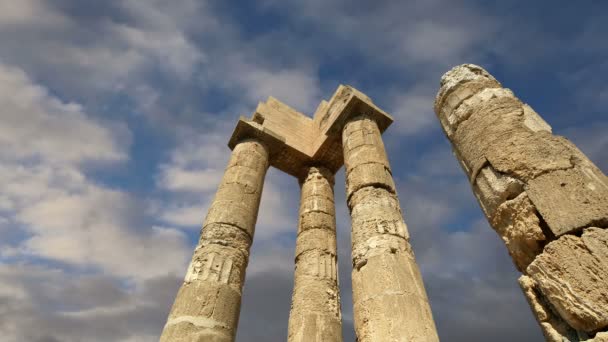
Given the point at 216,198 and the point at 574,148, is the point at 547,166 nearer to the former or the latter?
the point at 574,148

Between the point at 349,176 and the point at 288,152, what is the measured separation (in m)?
3.25

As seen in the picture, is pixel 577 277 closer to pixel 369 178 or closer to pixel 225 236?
pixel 369 178

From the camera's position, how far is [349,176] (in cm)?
726

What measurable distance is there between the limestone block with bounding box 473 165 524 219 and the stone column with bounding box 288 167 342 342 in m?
4.44

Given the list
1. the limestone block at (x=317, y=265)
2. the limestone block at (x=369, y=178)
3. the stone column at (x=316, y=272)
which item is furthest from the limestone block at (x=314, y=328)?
the limestone block at (x=369, y=178)

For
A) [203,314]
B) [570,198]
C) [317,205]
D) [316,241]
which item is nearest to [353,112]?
[317,205]

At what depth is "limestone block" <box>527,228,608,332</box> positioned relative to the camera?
220 cm

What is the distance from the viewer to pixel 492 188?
3219mm

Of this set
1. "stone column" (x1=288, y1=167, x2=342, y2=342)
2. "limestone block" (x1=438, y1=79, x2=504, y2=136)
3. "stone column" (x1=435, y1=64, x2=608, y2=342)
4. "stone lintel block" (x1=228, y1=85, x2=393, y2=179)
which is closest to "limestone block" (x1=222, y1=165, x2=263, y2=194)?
"stone lintel block" (x1=228, y1=85, x2=393, y2=179)

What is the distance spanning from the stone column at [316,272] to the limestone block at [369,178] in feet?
5.65

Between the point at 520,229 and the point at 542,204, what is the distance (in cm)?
27

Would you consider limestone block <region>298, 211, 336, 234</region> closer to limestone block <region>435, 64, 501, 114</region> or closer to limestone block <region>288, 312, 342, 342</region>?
limestone block <region>288, 312, 342, 342</region>

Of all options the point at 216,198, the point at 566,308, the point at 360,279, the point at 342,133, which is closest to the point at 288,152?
the point at 342,133

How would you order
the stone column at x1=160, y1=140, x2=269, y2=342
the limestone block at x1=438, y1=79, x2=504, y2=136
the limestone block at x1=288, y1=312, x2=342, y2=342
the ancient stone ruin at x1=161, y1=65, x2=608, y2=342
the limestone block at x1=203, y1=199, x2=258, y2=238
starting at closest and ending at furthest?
the ancient stone ruin at x1=161, y1=65, x2=608, y2=342 < the limestone block at x1=438, y1=79, x2=504, y2=136 < the stone column at x1=160, y1=140, x2=269, y2=342 < the limestone block at x1=288, y1=312, x2=342, y2=342 < the limestone block at x1=203, y1=199, x2=258, y2=238
